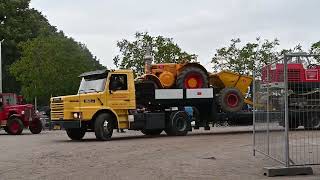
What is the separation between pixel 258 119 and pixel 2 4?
54673mm

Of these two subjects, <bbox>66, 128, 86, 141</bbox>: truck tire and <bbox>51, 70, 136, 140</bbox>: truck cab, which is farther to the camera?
<bbox>66, 128, 86, 141</bbox>: truck tire

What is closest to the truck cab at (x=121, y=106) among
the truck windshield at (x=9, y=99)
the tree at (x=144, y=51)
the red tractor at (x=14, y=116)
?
the red tractor at (x=14, y=116)

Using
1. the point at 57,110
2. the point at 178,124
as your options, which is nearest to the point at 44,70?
the point at 178,124

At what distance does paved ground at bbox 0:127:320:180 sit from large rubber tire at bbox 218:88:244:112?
22.8 feet

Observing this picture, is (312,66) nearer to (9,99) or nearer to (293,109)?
(293,109)

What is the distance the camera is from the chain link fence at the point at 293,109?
1103cm

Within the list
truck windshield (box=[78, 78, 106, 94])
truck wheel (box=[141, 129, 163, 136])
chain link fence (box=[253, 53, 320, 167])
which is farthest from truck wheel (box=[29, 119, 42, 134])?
chain link fence (box=[253, 53, 320, 167])

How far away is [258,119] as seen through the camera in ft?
45.5

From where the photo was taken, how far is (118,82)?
2388cm

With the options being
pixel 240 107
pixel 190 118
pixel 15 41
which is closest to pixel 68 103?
pixel 190 118

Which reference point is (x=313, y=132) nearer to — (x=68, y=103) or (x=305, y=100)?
(x=305, y=100)

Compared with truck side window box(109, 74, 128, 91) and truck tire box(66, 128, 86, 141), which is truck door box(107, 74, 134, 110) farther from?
truck tire box(66, 128, 86, 141)

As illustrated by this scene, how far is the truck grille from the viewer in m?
23.2

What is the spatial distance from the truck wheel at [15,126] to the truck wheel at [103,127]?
959cm
